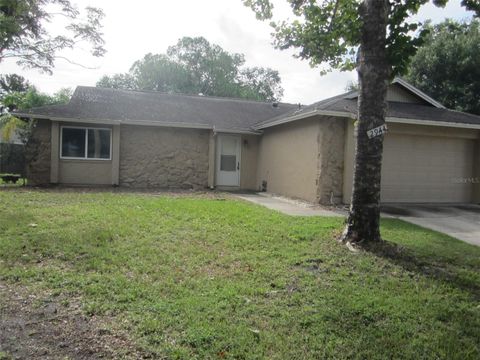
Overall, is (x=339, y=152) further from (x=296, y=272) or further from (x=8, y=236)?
(x=8, y=236)

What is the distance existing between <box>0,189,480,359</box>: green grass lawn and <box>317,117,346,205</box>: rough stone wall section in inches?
148

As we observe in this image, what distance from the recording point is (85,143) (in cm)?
1567

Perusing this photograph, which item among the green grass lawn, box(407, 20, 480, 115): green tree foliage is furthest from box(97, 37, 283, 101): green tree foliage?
the green grass lawn

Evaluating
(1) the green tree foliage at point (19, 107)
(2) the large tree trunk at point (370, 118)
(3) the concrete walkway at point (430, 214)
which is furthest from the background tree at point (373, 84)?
(1) the green tree foliage at point (19, 107)

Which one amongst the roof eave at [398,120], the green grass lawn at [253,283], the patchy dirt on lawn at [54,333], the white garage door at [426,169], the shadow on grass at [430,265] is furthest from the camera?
the white garage door at [426,169]

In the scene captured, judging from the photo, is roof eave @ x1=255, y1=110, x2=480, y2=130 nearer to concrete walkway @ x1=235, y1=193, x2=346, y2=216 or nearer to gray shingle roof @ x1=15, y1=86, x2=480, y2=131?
gray shingle roof @ x1=15, y1=86, x2=480, y2=131

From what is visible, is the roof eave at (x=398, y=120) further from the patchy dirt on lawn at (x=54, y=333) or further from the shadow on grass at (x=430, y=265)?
the patchy dirt on lawn at (x=54, y=333)

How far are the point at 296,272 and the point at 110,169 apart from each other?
12.1m

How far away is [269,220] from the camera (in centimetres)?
889

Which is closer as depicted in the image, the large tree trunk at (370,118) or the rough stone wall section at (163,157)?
the large tree trunk at (370,118)

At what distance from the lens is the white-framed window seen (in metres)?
15.5

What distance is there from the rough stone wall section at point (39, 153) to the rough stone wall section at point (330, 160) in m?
10.1

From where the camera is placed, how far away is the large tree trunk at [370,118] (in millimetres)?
6738

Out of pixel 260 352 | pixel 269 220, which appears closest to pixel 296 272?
pixel 260 352
